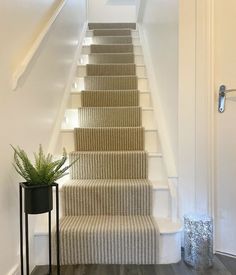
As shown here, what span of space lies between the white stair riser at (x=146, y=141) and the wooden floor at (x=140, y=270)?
962 mm

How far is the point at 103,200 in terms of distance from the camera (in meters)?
1.98

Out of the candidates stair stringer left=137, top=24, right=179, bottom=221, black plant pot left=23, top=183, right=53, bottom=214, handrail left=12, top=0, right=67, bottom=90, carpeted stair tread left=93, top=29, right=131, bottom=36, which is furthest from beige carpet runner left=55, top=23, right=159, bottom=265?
carpeted stair tread left=93, top=29, right=131, bottom=36

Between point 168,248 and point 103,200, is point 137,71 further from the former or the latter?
point 168,248

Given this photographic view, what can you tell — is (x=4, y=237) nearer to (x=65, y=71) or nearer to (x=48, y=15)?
(x=48, y=15)

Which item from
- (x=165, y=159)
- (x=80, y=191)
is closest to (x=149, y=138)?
(x=165, y=159)

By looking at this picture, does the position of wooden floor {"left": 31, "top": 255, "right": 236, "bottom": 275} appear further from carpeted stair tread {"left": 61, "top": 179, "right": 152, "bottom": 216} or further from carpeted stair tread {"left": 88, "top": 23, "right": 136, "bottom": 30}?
carpeted stair tread {"left": 88, "top": 23, "right": 136, "bottom": 30}

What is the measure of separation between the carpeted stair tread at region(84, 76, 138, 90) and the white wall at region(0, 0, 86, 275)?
2.69 feet

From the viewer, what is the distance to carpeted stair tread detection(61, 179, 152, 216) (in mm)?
1968

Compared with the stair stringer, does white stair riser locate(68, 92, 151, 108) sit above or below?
above

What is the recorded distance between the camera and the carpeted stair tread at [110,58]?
371 cm

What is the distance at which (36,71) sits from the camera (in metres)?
1.84

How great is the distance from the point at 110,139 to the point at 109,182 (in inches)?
19.9

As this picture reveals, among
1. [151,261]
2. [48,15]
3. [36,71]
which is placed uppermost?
[48,15]

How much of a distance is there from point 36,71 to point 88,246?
1.11 m
